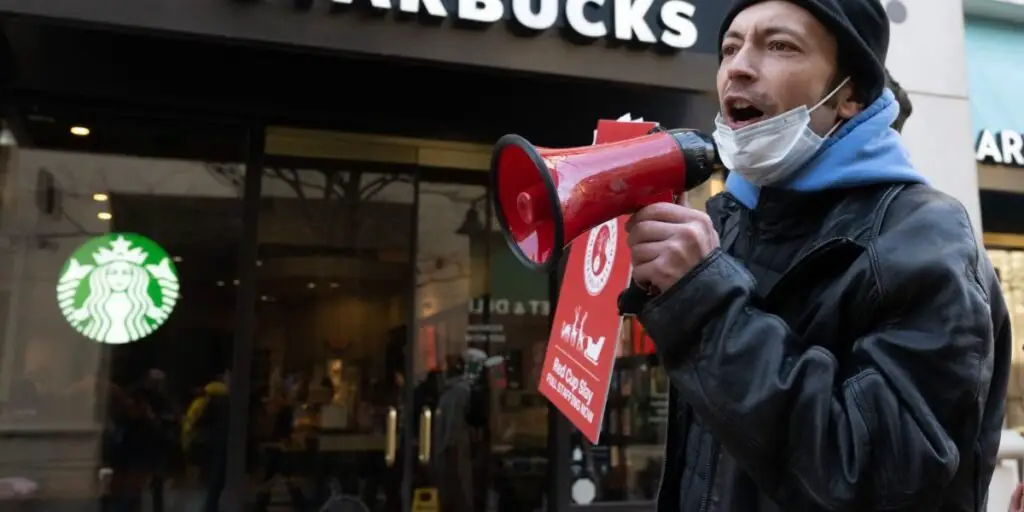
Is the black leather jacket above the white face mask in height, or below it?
below

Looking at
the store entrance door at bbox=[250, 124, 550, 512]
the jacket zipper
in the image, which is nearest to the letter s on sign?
the store entrance door at bbox=[250, 124, 550, 512]

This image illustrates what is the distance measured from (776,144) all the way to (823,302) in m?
0.32

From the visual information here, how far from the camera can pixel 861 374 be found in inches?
42.8

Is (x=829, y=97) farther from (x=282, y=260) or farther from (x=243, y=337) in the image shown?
(x=282, y=260)

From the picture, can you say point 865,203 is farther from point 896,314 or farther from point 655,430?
point 655,430

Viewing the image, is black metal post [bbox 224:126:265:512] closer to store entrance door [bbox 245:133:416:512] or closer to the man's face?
store entrance door [bbox 245:133:416:512]

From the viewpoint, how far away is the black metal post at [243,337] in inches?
210

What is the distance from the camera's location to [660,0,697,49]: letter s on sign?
5.11m

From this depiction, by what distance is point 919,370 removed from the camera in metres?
1.07

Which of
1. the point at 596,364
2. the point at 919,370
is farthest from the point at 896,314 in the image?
the point at 596,364

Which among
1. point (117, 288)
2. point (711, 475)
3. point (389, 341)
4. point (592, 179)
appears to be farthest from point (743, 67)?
point (389, 341)

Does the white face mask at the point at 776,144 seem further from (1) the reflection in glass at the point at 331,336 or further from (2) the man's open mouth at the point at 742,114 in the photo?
(1) the reflection in glass at the point at 331,336

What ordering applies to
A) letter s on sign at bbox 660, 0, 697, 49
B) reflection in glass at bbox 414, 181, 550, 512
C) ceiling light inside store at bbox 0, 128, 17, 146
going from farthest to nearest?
1. reflection in glass at bbox 414, 181, 550, 512
2. ceiling light inside store at bbox 0, 128, 17, 146
3. letter s on sign at bbox 660, 0, 697, 49

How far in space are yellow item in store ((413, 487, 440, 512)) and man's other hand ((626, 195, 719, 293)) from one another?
6.02 m
